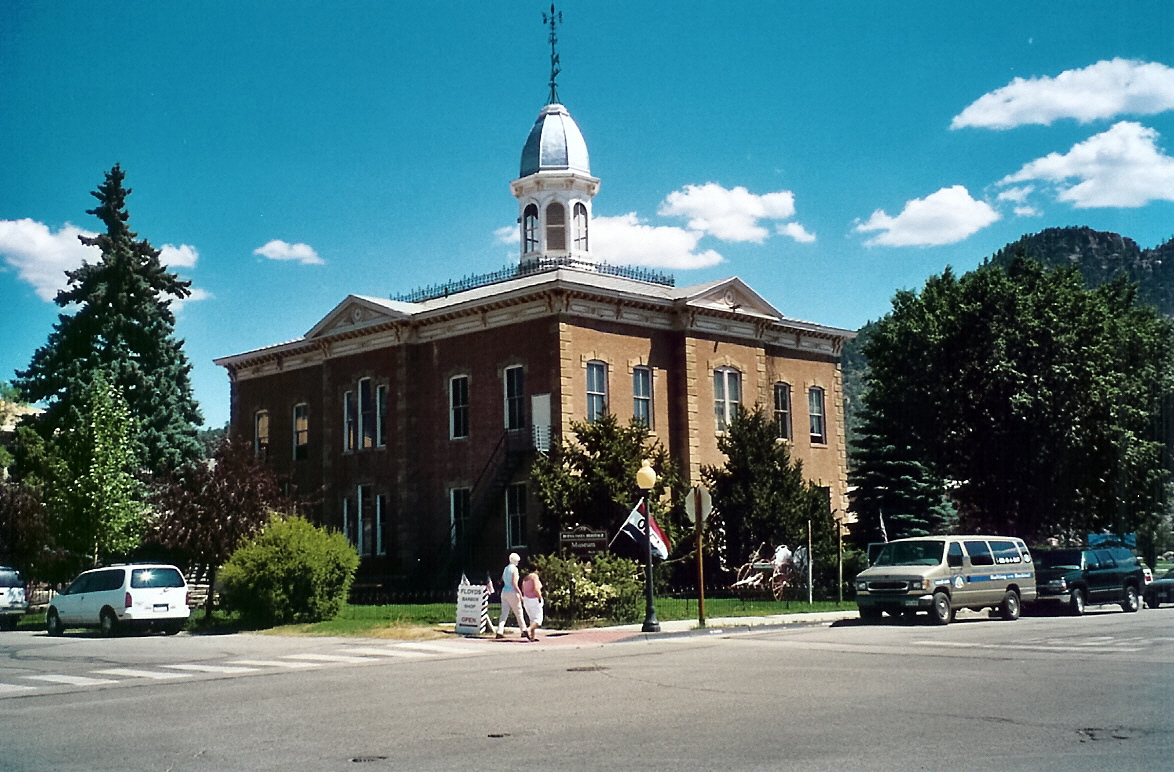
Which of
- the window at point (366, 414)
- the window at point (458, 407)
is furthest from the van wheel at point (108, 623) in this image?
the window at point (366, 414)

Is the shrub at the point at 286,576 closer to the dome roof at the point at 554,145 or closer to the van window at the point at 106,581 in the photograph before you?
the van window at the point at 106,581

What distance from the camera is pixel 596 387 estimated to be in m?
38.6

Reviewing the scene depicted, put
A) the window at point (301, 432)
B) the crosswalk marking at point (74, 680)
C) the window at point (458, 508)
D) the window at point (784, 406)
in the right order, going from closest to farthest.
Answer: the crosswalk marking at point (74, 680), the window at point (458, 508), the window at point (784, 406), the window at point (301, 432)

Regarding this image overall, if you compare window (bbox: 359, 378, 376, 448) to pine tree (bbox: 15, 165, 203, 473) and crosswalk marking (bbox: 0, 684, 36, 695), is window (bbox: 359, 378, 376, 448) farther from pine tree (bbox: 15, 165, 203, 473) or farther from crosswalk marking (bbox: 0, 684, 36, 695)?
crosswalk marking (bbox: 0, 684, 36, 695)

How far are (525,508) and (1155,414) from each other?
2294cm

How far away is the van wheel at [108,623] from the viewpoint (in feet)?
94.2

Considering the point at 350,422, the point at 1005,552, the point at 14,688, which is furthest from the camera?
the point at 350,422

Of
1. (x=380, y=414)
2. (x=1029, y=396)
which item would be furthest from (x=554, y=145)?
(x=1029, y=396)

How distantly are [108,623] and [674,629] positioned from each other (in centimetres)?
1434

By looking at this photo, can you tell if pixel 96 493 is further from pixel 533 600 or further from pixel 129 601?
pixel 533 600

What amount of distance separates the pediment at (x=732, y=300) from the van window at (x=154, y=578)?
1882 centimetres

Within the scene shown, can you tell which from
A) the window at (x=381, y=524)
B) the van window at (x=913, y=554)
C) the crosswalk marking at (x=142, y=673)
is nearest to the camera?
the crosswalk marking at (x=142, y=673)

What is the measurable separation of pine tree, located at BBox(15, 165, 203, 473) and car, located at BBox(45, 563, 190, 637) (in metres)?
16.9

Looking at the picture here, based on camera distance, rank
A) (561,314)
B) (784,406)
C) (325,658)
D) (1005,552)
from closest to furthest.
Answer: (325,658) → (1005,552) → (561,314) → (784,406)
